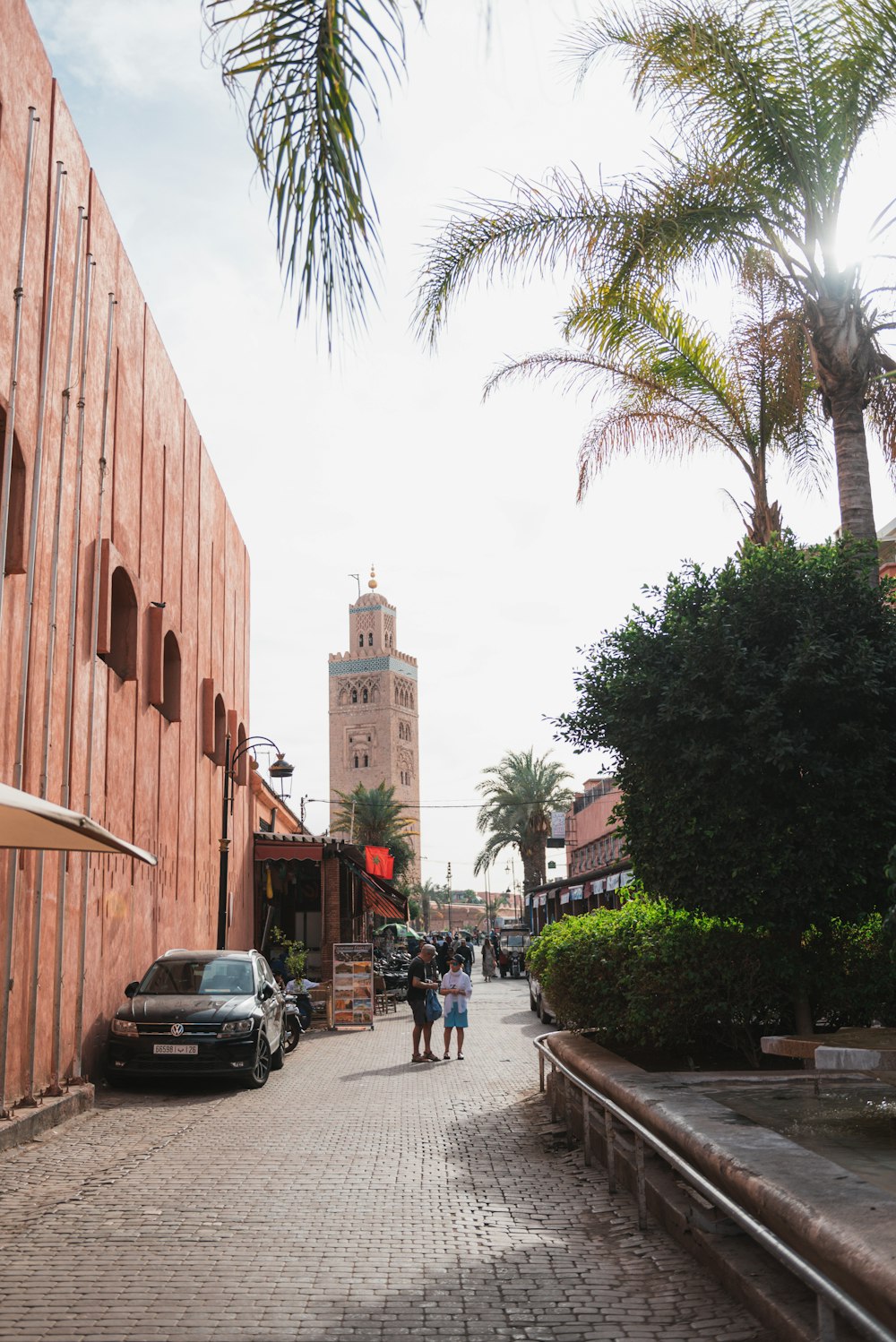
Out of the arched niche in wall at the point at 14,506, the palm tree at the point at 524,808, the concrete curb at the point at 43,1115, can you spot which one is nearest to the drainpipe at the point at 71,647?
the concrete curb at the point at 43,1115

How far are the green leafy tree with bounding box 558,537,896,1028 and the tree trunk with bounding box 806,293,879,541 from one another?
1.90 ft

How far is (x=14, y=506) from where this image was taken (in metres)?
11.2

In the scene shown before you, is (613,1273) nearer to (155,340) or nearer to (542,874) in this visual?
(155,340)

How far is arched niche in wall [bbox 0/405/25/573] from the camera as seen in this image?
10.9 m

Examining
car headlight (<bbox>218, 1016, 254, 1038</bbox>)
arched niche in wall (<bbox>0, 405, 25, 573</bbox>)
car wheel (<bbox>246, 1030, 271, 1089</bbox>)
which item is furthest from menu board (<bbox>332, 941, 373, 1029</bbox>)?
arched niche in wall (<bbox>0, 405, 25, 573</bbox>)

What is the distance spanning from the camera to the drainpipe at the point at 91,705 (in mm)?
12727

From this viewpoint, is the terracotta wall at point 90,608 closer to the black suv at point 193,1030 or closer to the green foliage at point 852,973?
the black suv at point 193,1030

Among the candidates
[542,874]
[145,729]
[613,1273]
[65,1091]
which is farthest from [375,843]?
[613,1273]

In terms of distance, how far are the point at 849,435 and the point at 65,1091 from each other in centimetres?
980

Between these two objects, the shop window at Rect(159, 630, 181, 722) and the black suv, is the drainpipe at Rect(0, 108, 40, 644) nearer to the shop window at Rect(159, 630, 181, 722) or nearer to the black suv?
the black suv

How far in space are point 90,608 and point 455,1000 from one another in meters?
7.45

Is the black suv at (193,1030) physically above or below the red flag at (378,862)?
below

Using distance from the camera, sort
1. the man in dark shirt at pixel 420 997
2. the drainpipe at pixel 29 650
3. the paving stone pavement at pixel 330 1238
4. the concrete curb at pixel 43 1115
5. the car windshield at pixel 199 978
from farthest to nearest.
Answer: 1. the man in dark shirt at pixel 420 997
2. the car windshield at pixel 199 978
3. the drainpipe at pixel 29 650
4. the concrete curb at pixel 43 1115
5. the paving stone pavement at pixel 330 1238

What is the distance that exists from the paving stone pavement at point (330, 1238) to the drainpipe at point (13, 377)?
2277mm
